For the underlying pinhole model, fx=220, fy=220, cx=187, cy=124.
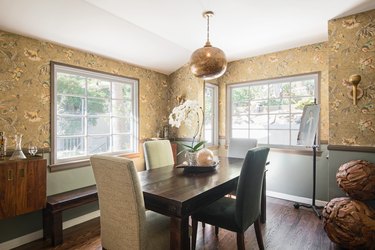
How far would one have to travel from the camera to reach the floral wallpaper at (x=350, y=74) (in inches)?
93.6

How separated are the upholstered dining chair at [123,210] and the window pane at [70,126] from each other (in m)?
1.52

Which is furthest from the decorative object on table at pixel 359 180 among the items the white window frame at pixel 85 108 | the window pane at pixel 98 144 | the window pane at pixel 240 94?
the window pane at pixel 98 144

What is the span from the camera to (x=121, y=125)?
3443mm

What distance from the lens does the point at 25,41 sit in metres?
2.34

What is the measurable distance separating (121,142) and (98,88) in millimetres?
885

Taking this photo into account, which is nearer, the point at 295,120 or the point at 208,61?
the point at 208,61

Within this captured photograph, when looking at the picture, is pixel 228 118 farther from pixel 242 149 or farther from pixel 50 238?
pixel 50 238

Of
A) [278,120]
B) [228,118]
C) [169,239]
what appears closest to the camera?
[169,239]

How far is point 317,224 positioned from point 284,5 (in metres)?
2.50

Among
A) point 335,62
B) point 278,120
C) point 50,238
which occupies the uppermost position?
point 335,62

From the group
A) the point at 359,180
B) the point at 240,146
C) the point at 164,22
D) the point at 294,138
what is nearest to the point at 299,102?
the point at 294,138

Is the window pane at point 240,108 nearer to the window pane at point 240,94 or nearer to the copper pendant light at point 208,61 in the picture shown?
the window pane at point 240,94

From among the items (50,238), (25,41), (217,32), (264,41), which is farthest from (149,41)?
(50,238)

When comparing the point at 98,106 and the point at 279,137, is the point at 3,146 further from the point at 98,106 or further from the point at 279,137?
the point at 279,137
